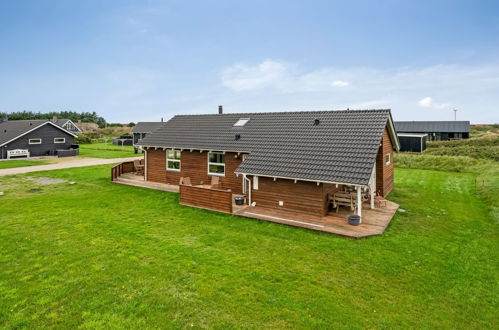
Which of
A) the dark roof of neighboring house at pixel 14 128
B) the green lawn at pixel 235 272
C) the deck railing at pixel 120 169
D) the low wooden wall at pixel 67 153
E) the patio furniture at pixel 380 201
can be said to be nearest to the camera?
the green lawn at pixel 235 272

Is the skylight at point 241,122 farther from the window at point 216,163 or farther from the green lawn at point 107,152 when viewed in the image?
the green lawn at point 107,152

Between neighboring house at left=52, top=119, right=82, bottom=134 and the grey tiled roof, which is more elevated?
neighboring house at left=52, top=119, right=82, bottom=134

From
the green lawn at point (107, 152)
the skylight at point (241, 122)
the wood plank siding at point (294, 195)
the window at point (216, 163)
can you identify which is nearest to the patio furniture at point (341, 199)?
the wood plank siding at point (294, 195)

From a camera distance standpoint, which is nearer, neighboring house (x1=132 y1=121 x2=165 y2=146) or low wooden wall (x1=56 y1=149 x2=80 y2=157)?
low wooden wall (x1=56 y1=149 x2=80 y2=157)

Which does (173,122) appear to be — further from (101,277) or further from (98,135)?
(98,135)

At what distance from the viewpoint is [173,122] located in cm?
2092

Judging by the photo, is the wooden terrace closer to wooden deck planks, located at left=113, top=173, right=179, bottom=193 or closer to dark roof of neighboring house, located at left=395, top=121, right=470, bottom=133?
wooden deck planks, located at left=113, top=173, right=179, bottom=193

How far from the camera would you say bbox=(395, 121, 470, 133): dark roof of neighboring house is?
166 ft

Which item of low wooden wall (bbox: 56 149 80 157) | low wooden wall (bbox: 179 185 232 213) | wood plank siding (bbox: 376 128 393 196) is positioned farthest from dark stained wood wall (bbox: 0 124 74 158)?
wood plank siding (bbox: 376 128 393 196)

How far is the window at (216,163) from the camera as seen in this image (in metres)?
15.9

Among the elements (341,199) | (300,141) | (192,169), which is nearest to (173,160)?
(192,169)

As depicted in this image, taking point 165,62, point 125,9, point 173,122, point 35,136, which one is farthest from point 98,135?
point 173,122

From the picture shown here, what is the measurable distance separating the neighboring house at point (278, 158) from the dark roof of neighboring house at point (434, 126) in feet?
142

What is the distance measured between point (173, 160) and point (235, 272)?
39.8 ft
